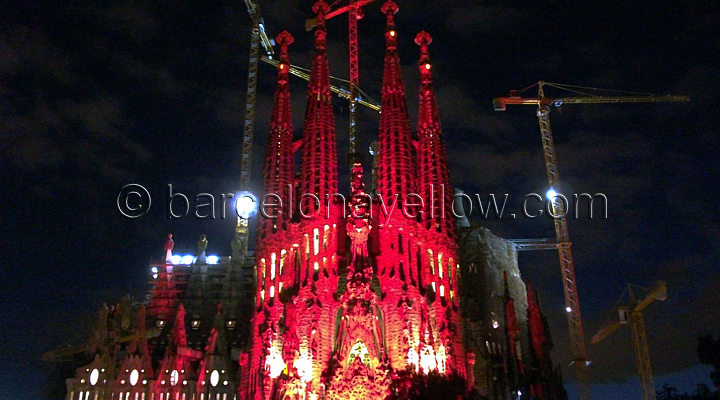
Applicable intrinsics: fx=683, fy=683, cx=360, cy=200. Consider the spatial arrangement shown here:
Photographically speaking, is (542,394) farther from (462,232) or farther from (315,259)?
(315,259)

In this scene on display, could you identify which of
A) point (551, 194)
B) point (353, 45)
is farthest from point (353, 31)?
point (551, 194)

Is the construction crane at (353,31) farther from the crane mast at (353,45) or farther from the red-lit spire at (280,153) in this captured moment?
the red-lit spire at (280,153)

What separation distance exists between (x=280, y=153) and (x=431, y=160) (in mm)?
15275

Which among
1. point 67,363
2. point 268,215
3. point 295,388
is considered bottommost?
point 295,388

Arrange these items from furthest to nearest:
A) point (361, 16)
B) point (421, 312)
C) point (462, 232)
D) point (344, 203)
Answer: point (361, 16) < point (462, 232) < point (344, 203) < point (421, 312)

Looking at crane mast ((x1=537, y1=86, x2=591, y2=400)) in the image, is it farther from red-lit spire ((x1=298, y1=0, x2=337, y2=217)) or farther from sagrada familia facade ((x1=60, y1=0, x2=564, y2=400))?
red-lit spire ((x1=298, y1=0, x2=337, y2=217))

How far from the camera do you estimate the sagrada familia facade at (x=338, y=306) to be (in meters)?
57.2

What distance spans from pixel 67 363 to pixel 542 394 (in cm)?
5034

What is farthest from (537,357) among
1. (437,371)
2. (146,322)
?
(146,322)

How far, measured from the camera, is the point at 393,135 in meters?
67.7

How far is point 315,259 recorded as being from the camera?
6062cm

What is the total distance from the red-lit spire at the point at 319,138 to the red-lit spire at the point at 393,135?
4902 mm

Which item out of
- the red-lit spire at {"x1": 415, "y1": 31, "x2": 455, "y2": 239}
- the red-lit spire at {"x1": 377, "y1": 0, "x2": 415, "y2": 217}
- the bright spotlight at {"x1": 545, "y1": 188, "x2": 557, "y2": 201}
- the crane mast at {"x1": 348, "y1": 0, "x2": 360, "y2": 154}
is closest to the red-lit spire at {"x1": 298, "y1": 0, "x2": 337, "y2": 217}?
the red-lit spire at {"x1": 377, "y1": 0, "x2": 415, "y2": 217}

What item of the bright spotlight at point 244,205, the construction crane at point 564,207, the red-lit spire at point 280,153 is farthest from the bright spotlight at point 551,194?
the bright spotlight at point 244,205
